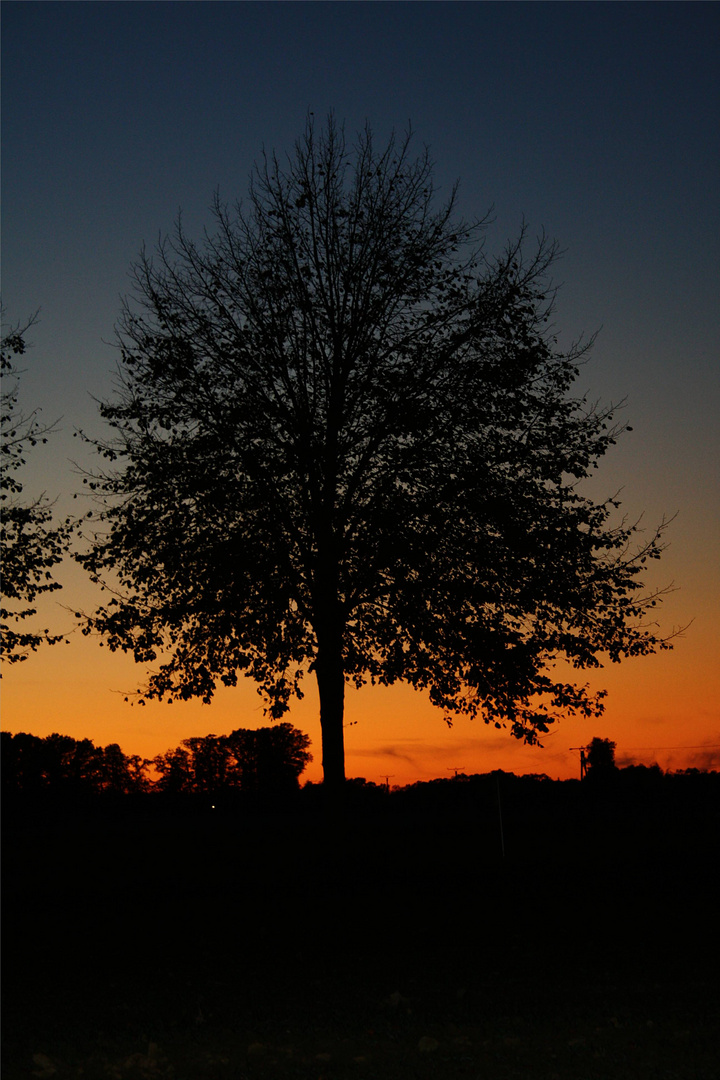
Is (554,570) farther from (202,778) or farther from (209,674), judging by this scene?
(202,778)

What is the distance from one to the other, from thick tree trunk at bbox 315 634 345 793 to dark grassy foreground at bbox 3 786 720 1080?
109 cm

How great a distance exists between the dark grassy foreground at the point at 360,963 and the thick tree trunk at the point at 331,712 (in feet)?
3.56

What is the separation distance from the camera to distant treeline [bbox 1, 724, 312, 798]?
110312 millimetres

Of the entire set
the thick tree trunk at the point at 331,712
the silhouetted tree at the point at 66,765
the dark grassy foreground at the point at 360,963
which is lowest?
the dark grassy foreground at the point at 360,963

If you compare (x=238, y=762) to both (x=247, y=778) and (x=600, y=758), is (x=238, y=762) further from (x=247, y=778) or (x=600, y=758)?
(x=600, y=758)

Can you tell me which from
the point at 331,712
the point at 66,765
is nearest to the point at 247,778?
the point at 66,765

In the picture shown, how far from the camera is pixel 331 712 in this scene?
20234 millimetres

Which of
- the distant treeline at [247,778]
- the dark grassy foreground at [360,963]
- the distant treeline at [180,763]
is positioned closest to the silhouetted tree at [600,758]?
the distant treeline at [247,778]

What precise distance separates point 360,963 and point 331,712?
7331 millimetres

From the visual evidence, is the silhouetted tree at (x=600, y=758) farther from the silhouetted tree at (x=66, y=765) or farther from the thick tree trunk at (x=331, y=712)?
the thick tree trunk at (x=331, y=712)

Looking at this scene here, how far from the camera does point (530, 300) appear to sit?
71.1ft

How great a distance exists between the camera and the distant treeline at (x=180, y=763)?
110m

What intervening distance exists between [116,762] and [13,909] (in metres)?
133

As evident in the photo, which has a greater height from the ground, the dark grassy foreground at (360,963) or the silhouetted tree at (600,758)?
the silhouetted tree at (600,758)
